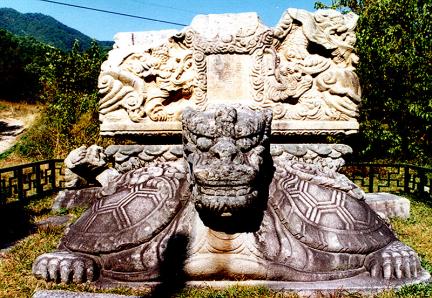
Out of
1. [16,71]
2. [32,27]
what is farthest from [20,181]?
[32,27]

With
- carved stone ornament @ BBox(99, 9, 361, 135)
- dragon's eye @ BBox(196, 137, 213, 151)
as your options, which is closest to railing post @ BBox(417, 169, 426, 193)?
carved stone ornament @ BBox(99, 9, 361, 135)

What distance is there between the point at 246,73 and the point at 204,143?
179 centimetres

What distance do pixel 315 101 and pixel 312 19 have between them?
913mm

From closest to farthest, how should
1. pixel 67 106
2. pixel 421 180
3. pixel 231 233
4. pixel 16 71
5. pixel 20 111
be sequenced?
pixel 231 233, pixel 421 180, pixel 67 106, pixel 20 111, pixel 16 71

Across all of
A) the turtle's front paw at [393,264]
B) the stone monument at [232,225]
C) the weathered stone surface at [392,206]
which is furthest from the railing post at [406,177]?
the turtle's front paw at [393,264]

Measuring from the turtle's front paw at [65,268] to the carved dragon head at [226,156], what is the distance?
3.17 ft

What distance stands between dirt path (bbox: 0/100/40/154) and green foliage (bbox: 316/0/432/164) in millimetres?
13166

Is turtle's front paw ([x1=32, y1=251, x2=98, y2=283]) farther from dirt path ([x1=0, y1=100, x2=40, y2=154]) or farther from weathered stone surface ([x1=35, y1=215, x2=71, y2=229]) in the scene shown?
dirt path ([x1=0, y1=100, x2=40, y2=154])

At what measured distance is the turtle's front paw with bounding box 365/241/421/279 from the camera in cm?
323

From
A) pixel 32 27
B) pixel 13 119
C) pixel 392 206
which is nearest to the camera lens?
pixel 392 206

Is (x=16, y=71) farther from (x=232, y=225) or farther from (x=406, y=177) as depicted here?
(x=232, y=225)

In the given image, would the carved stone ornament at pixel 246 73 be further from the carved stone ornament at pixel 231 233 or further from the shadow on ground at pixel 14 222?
the shadow on ground at pixel 14 222

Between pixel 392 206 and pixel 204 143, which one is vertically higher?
pixel 204 143

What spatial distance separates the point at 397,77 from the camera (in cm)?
931
